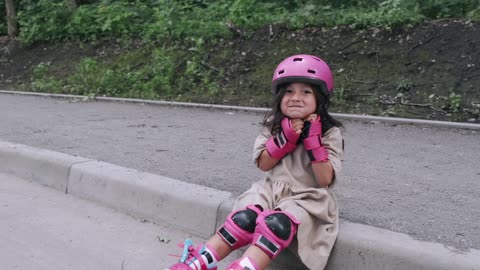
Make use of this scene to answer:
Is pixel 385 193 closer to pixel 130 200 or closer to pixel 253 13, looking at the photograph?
pixel 130 200

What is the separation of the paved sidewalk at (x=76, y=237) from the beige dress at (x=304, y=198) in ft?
1.68

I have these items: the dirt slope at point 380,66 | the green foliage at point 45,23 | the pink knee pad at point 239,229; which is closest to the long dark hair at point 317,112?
the pink knee pad at point 239,229

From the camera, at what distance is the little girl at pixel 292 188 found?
2643 millimetres

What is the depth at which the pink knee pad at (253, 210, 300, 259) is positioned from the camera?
259 centimetres

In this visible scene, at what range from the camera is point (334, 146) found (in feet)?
9.62

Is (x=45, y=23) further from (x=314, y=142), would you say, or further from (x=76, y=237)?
(x=314, y=142)

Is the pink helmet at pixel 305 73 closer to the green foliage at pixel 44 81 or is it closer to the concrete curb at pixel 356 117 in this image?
the concrete curb at pixel 356 117

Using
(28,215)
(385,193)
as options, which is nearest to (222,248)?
(385,193)

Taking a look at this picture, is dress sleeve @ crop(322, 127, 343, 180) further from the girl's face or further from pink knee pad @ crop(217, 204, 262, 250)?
pink knee pad @ crop(217, 204, 262, 250)

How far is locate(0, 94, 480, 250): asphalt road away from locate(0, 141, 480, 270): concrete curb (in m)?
0.23

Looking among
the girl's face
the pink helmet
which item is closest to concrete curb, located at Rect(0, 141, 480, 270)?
the girl's face

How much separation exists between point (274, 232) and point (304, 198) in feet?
1.15

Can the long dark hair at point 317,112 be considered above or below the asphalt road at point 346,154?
above

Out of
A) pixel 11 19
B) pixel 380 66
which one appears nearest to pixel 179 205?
pixel 380 66
